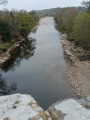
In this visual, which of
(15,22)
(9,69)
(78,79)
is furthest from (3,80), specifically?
(15,22)

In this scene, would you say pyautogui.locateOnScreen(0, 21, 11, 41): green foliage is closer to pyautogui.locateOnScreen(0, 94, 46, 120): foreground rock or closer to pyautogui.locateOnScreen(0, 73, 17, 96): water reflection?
pyautogui.locateOnScreen(0, 73, 17, 96): water reflection

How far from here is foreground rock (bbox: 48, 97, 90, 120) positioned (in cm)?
514

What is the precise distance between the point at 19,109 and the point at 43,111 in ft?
3.68

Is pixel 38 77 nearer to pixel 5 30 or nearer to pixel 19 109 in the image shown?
pixel 19 109

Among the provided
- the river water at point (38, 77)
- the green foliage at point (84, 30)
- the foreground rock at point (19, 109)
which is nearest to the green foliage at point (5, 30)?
the river water at point (38, 77)

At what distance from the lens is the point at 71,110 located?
18.0 feet

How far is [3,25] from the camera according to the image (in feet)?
77.6

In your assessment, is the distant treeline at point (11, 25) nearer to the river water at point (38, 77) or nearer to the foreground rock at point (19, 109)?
the river water at point (38, 77)

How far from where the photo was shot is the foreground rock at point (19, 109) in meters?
5.45

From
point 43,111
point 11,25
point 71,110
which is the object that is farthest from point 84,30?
point 43,111

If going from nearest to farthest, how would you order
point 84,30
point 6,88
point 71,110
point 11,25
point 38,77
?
point 71,110 < point 6,88 < point 38,77 < point 84,30 < point 11,25

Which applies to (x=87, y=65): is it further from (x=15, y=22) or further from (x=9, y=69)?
(x=15, y=22)

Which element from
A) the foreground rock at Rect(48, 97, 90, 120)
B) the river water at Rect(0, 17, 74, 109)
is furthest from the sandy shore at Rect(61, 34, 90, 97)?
the foreground rock at Rect(48, 97, 90, 120)

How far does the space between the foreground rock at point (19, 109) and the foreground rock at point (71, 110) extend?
1.90ft
